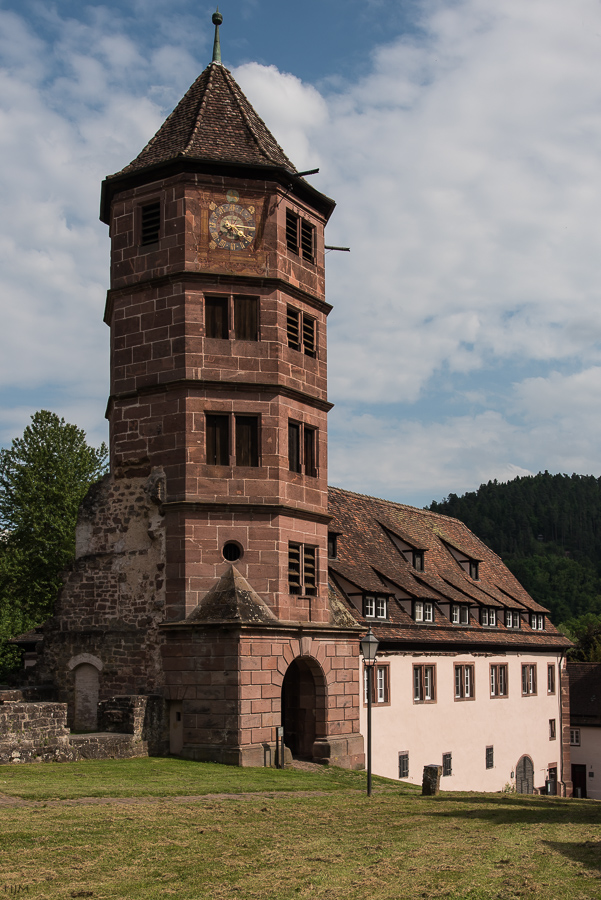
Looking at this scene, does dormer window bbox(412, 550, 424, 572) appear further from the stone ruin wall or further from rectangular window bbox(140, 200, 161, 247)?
rectangular window bbox(140, 200, 161, 247)

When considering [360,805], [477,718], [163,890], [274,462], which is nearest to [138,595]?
[274,462]

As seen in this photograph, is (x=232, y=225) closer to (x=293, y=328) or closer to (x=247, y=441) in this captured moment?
(x=293, y=328)

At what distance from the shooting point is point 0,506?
45.8m

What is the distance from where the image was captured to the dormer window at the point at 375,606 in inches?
1282

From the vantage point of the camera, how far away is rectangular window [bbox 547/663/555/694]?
45.6 m

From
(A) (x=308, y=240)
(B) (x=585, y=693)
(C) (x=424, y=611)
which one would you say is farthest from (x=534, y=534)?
(A) (x=308, y=240)

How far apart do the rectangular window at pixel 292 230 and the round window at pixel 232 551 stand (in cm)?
874

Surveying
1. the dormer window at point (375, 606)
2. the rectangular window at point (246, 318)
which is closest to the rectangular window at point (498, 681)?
the dormer window at point (375, 606)

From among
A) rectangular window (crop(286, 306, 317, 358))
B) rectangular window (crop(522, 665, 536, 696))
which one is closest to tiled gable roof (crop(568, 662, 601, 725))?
rectangular window (crop(522, 665, 536, 696))

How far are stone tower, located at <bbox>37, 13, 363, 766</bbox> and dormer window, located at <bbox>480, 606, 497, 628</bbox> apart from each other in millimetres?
14416

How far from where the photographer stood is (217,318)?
84.6ft

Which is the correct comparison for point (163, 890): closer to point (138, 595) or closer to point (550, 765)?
point (138, 595)

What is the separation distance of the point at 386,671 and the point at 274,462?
10.7 meters

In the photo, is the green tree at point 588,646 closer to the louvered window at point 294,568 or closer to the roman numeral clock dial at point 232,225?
the louvered window at point 294,568
